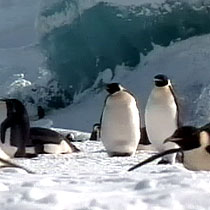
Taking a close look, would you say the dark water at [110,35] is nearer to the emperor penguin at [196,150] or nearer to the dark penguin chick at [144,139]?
the dark penguin chick at [144,139]

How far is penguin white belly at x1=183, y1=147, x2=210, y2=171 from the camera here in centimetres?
397

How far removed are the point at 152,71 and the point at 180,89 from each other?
0.90m

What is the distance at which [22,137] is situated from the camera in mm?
6617

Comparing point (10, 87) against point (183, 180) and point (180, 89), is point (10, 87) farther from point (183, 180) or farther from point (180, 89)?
point (183, 180)

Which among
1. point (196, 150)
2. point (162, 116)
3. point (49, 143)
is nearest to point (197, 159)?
point (196, 150)

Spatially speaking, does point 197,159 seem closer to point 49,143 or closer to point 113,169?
point 113,169

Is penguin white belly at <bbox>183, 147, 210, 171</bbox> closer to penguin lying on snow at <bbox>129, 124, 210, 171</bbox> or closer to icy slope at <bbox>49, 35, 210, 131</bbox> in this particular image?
penguin lying on snow at <bbox>129, 124, 210, 171</bbox>

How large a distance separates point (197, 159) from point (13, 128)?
291 centimetres

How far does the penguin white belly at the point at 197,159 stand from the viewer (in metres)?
3.97

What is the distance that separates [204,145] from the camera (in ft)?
13.3

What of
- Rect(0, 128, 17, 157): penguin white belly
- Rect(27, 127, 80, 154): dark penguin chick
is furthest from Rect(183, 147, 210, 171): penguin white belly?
Rect(27, 127, 80, 154): dark penguin chick

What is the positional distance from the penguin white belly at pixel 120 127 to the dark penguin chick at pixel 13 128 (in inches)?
25.8

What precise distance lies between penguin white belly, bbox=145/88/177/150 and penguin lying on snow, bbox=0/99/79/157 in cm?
85

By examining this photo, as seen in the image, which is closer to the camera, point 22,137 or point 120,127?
point 120,127
